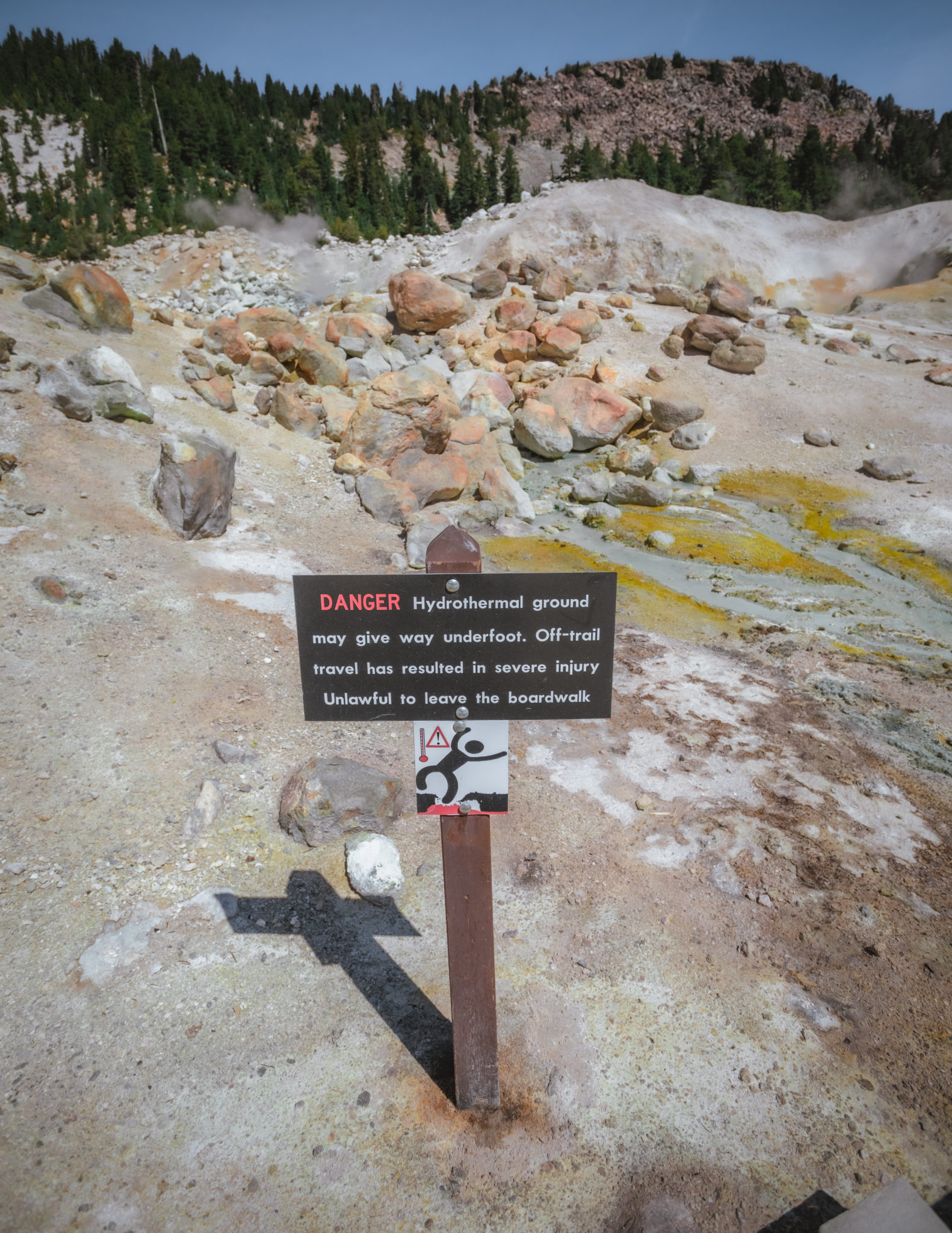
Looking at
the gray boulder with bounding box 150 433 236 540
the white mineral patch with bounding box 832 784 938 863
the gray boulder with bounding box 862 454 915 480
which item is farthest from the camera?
the gray boulder with bounding box 862 454 915 480

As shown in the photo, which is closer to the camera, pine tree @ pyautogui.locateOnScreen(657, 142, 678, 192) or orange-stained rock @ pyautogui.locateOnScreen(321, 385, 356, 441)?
orange-stained rock @ pyautogui.locateOnScreen(321, 385, 356, 441)

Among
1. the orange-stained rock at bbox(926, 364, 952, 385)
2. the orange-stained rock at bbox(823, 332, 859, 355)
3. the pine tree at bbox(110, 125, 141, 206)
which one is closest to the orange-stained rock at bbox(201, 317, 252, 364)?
the orange-stained rock at bbox(823, 332, 859, 355)

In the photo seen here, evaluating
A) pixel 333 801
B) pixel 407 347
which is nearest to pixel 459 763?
pixel 333 801

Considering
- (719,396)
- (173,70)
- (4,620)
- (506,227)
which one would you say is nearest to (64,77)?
(173,70)

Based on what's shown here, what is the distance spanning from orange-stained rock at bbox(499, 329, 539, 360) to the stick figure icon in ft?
Answer: 59.7

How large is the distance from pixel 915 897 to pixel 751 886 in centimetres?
111

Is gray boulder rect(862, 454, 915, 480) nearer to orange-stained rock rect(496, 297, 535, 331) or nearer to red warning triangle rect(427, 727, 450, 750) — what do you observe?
orange-stained rock rect(496, 297, 535, 331)

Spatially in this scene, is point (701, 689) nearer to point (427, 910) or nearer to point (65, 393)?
point (427, 910)

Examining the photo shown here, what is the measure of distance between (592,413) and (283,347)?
24.1 ft

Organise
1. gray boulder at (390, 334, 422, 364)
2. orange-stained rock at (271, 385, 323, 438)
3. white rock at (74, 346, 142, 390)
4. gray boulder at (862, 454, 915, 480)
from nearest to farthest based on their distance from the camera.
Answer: white rock at (74, 346, 142, 390) → orange-stained rock at (271, 385, 323, 438) → gray boulder at (862, 454, 915, 480) → gray boulder at (390, 334, 422, 364)

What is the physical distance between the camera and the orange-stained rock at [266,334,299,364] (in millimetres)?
15344

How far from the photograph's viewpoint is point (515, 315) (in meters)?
20.1

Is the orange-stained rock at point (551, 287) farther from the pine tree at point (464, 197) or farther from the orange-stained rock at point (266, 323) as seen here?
the pine tree at point (464, 197)

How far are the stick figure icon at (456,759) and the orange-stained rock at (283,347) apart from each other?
14921 millimetres
